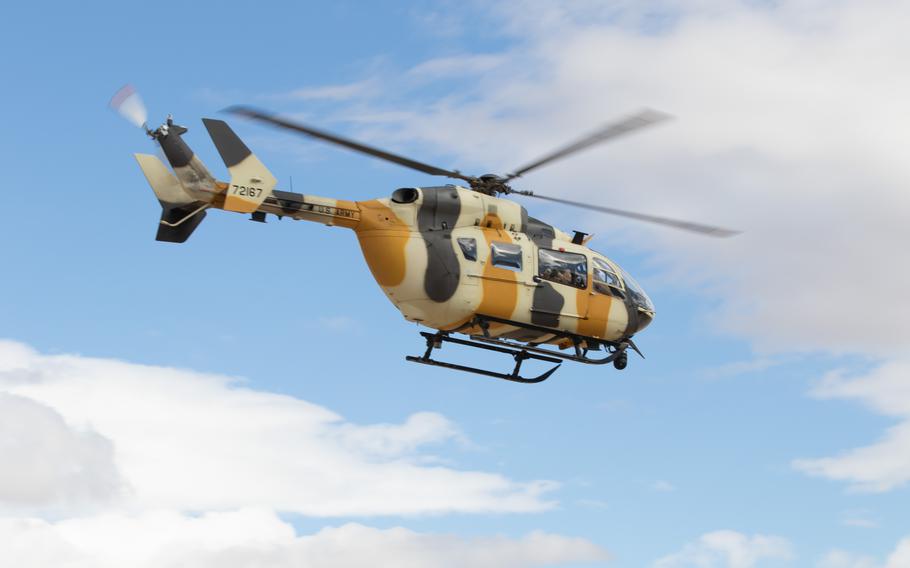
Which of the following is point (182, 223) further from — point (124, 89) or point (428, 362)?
point (428, 362)

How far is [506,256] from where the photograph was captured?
3130 cm

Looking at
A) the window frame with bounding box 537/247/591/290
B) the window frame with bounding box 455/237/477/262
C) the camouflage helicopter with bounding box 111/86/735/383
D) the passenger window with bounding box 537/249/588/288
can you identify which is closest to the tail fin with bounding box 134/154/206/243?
the camouflage helicopter with bounding box 111/86/735/383

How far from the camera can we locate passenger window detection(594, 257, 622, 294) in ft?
108

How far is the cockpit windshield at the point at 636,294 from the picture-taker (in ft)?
111

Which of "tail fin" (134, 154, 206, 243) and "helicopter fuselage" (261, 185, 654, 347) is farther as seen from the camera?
"helicopter fuselage" (261, 185, 654, 347)

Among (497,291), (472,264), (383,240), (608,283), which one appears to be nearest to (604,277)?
(608,283)

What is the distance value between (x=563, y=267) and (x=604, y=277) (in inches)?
55.6

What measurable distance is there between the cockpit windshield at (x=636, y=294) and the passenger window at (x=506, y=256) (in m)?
3.79

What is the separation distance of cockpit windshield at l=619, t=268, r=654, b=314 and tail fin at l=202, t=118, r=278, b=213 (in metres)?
10.1

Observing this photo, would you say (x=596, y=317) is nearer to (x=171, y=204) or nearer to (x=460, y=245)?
(x=460, y=245)

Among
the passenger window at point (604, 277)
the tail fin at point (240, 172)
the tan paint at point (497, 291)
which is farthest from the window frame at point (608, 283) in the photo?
the tail fin at point (240, 172)

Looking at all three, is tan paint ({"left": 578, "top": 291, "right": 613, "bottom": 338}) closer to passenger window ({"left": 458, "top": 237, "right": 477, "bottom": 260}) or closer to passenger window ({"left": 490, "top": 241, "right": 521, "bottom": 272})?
passenger window ({"left": 490, "top": 241, "right": 521, "bottom": 272})

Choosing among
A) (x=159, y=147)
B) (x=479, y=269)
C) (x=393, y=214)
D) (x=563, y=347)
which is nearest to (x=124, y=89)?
(x=159, y=147)

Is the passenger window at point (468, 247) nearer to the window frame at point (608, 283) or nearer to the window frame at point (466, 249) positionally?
the window frame at point (466, 249)
